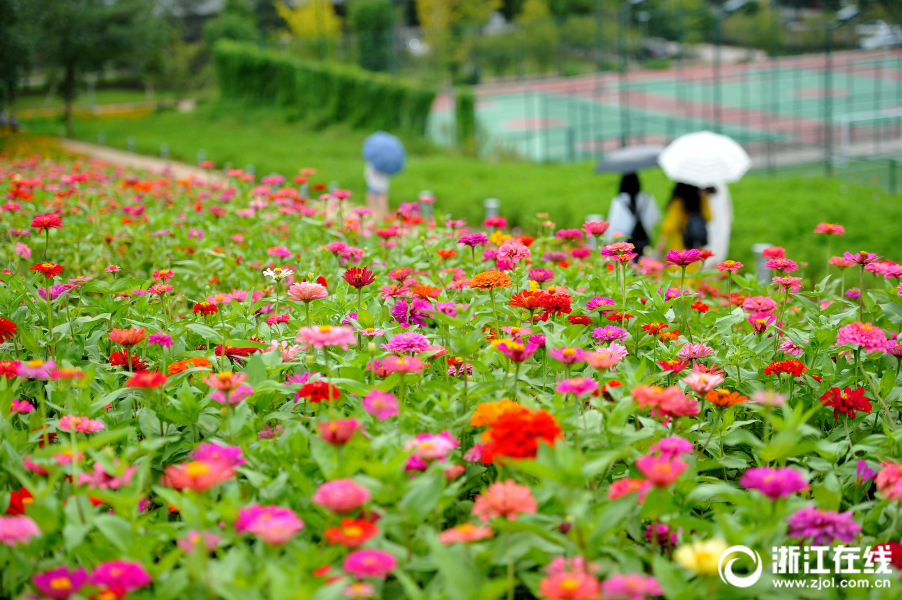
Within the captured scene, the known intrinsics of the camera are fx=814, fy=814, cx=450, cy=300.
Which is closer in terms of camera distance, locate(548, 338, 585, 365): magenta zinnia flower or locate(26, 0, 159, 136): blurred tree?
locate(548, 338, 585, 365): magenta zinnia flower

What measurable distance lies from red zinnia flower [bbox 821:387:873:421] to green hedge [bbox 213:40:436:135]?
55.2 feet

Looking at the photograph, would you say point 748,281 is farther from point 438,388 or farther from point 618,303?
point 438,388

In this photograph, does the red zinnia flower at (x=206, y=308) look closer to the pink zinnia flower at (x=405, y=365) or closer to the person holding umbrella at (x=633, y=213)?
the pink zinnia flower at (x=405, y=365)

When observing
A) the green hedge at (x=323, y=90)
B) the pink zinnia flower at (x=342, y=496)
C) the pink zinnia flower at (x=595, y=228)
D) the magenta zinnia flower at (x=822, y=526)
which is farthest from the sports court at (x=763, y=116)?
the pink zinnia flower at (x=342, y=496)

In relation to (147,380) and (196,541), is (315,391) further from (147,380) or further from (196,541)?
(196,541)

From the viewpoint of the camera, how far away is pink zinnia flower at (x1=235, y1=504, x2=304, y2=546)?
1216mm

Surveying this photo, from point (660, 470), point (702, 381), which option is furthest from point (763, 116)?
point (660, 470)

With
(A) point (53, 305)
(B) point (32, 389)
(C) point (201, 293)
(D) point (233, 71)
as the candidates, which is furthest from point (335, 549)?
(D) point (233, 71)

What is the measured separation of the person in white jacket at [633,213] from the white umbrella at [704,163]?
0.86 ft

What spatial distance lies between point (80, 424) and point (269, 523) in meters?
0.62

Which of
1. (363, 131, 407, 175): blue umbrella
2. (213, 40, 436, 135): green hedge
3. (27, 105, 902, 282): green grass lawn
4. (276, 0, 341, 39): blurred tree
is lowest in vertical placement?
(27, 105, 902, 282): green grass lawn

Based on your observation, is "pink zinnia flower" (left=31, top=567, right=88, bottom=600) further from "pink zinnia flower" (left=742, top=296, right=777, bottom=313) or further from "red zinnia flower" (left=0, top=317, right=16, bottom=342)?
"pink zinnia flower" (left=742, top=296, right=777, bottom=313)

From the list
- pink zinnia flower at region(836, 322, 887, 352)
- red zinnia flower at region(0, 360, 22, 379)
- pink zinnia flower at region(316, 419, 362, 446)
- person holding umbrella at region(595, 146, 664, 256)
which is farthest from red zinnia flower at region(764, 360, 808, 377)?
person holding umbrella at region(595, 146, 664, 256)

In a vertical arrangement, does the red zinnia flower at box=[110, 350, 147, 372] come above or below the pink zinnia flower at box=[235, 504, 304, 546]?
above
